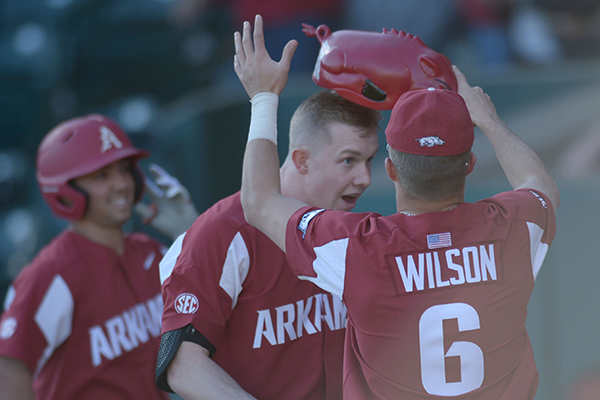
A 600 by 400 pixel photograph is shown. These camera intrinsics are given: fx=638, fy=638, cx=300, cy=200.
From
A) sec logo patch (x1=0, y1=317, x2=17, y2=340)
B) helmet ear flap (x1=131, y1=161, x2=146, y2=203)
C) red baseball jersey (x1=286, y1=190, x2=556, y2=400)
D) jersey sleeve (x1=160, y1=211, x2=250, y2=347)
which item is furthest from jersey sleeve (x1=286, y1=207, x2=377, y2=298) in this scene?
helmet ear flap (x1=131, y1=161, x2=146, y2=203)

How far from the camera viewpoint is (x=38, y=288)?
2.82 meters

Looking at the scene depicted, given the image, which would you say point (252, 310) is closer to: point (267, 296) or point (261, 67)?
point (267, 296)

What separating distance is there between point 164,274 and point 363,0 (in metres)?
4.22

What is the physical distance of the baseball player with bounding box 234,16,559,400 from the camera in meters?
1.75

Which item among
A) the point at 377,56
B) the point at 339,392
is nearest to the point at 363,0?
the point at 377,56

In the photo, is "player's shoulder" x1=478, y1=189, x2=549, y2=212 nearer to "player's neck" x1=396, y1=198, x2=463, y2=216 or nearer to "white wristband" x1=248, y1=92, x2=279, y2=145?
"player's neck" x1=396, y1=198, x2=463, y2=216

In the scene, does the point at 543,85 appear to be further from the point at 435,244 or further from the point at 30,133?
A: the point at 30,133

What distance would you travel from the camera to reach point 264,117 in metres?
2.02

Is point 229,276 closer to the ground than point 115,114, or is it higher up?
higher up

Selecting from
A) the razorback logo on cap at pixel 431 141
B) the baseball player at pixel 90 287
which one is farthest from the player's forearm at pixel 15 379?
the razorback logo on cap at pixel 431 141

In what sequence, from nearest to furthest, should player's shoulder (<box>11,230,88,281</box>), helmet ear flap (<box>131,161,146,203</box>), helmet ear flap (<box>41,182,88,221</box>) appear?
player's shoulder (<box>11,230,88,281</box>)
helmet ear flap (<box>41,182,88,221</box>)
helmet ear flap (<box>131,161,146,203</box>)

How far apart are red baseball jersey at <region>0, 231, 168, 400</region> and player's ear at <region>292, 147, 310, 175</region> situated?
48.4 inches

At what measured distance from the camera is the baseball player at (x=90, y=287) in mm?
2787

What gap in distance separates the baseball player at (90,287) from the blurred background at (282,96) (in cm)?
144
